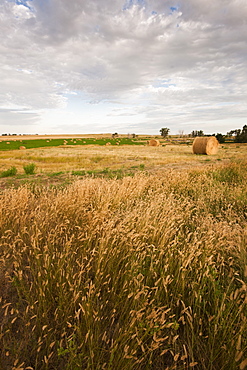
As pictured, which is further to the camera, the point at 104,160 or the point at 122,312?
the point at 104,160

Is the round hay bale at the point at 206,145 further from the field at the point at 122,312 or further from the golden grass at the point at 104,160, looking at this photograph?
the field at the point at 122,312

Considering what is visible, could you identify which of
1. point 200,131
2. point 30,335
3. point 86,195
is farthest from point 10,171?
point 200,131

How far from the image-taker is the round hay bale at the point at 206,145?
24314mm

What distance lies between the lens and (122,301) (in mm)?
2197

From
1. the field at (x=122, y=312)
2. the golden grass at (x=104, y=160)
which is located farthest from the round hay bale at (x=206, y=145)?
the field at (x=122, y=312)

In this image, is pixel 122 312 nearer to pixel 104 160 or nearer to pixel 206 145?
pixel 104 160

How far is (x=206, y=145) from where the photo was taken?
2423 centimetres

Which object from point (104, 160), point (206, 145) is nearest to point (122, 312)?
point (104, 160)

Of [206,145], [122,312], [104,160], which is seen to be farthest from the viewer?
[206,145]

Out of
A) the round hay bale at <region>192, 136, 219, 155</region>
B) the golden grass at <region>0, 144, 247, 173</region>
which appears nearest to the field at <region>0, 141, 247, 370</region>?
the golden grass at <region>0, 144, 247, 173</region>

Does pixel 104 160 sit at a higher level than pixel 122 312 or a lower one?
higher

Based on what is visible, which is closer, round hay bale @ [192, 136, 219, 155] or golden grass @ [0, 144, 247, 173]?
golden grass @ [0, 144, 247, 173]

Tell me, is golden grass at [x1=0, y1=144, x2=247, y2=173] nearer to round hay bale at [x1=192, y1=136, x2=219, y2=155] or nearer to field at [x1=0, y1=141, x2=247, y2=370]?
round hay bale at [x1=192, y1=136, x2=219, y2=155]

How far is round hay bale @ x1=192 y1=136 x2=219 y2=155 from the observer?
957 inches
